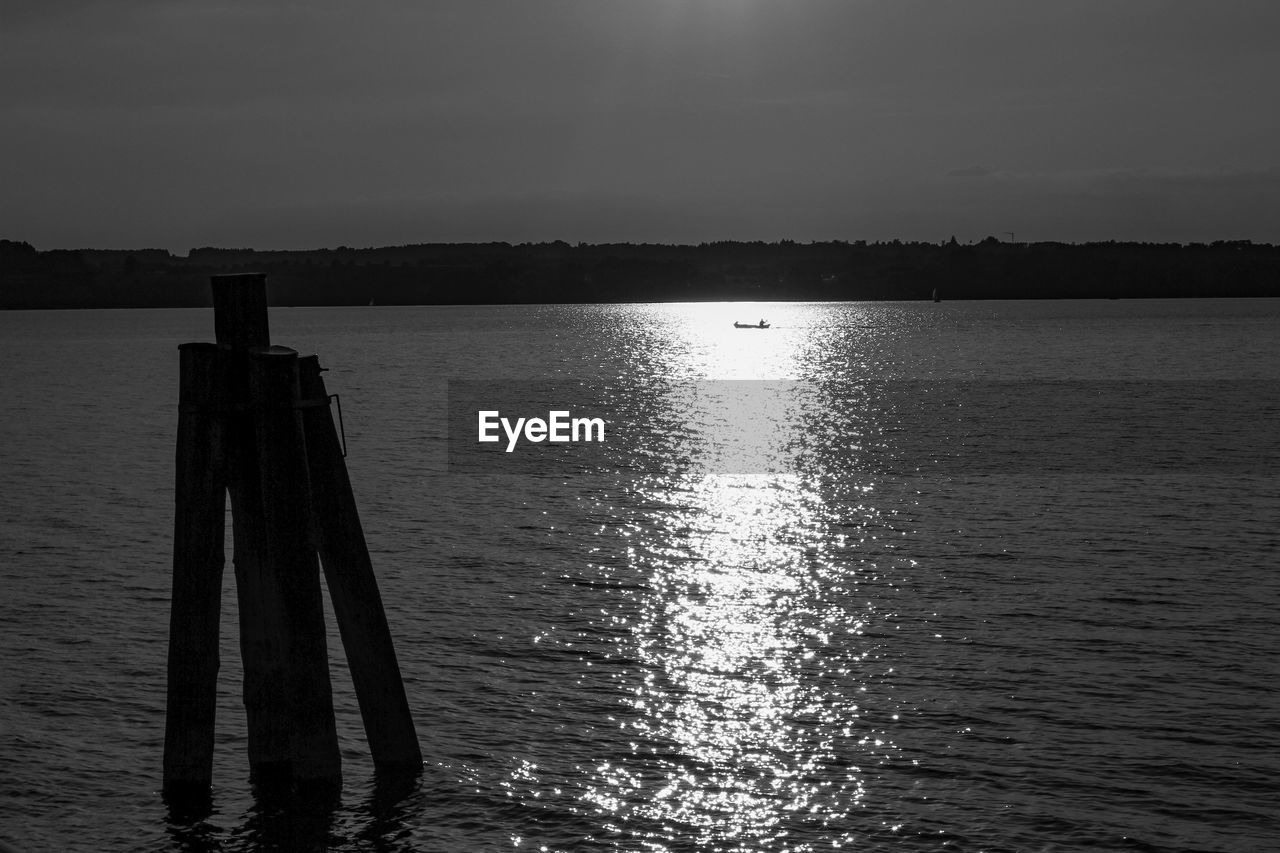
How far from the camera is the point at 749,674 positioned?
20109 millimetres

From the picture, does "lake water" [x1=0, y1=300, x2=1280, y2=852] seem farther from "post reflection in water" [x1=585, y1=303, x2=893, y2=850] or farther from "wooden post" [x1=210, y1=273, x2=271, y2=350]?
"wooden post" [x1=210, y1=273, x2=271, y2=350]

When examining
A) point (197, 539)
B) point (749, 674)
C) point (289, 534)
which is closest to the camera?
point (289, 534)

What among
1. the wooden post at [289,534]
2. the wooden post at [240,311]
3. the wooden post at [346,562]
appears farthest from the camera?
the wooden post at [346,562]

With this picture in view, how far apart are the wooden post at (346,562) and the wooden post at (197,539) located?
32.9 inches

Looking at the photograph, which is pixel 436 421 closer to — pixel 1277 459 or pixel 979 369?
pixel 1277 459

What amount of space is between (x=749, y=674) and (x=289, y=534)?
9.79 meters

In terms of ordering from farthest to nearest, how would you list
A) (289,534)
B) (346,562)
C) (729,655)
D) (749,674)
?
(729,655)
(749,674)
(346,562)
(289,534)

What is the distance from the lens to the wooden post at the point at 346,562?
1243 centimetres

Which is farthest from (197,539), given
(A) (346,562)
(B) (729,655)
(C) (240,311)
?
(B) (729,655)

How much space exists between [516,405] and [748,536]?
58227 mm

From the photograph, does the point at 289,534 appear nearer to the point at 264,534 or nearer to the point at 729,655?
the point at 264,534

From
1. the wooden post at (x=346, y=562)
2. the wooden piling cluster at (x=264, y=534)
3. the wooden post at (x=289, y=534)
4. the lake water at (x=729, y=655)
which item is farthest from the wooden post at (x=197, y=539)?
the lake water at (x=729, y=655)

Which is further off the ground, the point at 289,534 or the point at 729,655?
the point at 289,534

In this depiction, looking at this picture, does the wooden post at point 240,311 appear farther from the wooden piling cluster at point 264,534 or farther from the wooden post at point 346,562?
the wooden post at point 346,562
